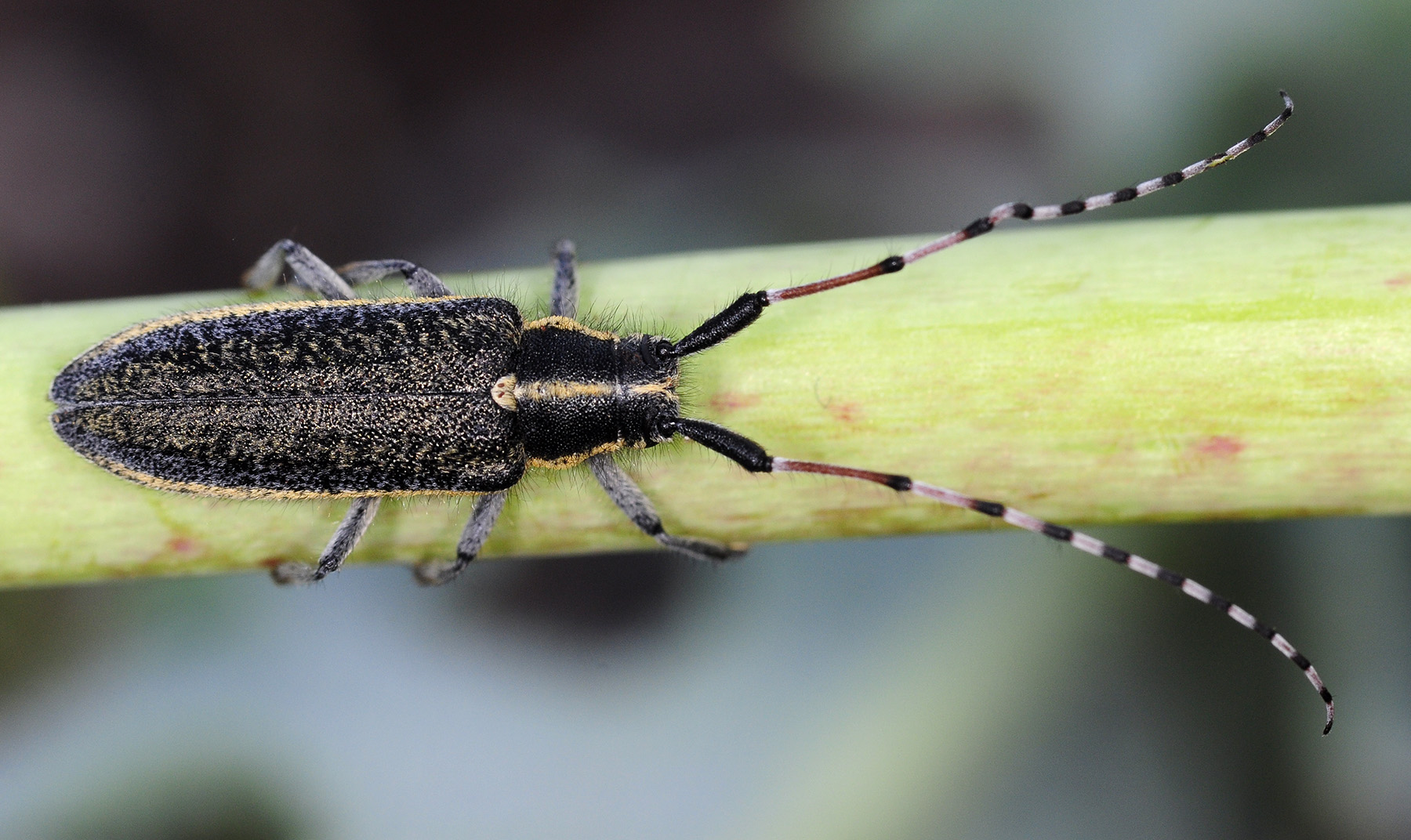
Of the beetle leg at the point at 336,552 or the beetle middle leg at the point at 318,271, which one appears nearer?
the beetle leg at the point at 336,552

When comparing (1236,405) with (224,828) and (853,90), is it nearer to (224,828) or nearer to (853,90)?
(853,90)

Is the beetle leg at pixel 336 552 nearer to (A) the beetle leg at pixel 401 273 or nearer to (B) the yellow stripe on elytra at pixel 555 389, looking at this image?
(B) the yellow stripe on elytra at pixel 555 389

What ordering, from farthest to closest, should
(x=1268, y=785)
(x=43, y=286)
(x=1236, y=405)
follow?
(x=43, y=286), (x=1268, y=785), (x=1236, y=405)

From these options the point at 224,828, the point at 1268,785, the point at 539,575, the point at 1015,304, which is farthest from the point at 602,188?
the point at 1268,785

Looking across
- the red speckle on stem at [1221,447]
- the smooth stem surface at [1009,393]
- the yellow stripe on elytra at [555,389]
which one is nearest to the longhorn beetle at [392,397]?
the yellow stripe on elytra at [555,389]

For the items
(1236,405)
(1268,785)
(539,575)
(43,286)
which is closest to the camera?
(1236,405)

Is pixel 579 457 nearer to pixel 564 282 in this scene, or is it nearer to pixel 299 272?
pixel 564 282

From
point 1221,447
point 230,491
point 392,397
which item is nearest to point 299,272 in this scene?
point 392,397
